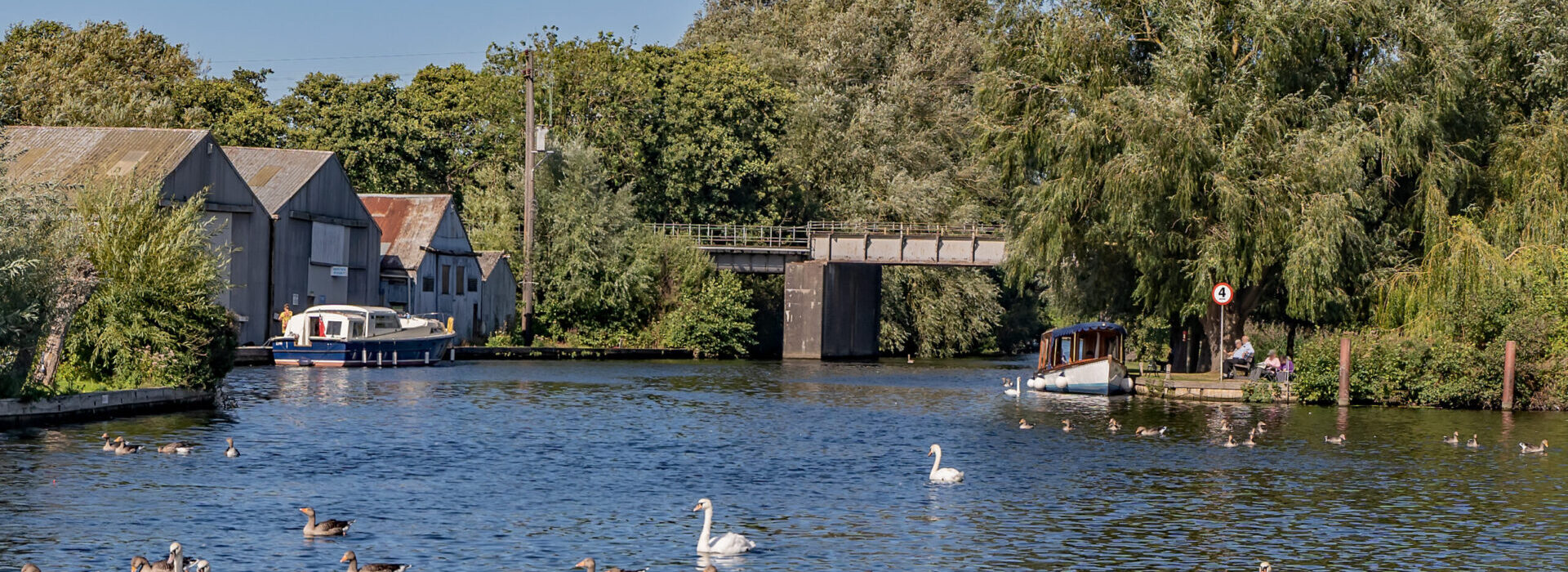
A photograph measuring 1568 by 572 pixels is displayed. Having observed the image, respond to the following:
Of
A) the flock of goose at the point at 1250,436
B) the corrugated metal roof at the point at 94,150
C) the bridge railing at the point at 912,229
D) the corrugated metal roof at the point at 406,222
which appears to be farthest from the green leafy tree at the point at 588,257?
the flock of goose at the point at 1250,436

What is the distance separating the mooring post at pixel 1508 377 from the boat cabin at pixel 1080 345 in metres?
12.8

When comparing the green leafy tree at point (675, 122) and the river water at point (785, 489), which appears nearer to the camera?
the river water at point (785, 489)

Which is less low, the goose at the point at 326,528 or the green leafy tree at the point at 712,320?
the green leafy tree at the point at 712,320

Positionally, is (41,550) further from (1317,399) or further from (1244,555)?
(1317,399)

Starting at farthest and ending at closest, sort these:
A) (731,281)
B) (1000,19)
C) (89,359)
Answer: (731,281) → (1000,19) → (89,359)

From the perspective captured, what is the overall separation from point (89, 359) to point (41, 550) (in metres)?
19.6

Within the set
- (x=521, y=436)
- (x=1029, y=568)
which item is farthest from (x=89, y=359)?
(x=1029, y=568)

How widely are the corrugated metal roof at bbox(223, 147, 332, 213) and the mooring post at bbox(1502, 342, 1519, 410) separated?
43.3 m

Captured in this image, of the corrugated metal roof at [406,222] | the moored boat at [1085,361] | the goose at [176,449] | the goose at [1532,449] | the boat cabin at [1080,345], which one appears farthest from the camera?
the corrugated metal roof at [406,222]

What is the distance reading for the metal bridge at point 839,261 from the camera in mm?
77812

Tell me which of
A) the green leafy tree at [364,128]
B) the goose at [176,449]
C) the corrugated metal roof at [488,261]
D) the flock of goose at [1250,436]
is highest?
the green leafy tree at [364,128]

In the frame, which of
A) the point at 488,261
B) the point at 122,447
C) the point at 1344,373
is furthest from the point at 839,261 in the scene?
the point at 122,447

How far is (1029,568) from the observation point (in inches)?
770

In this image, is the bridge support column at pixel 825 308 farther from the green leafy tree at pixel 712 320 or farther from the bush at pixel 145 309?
the bush at pixel 145 309
